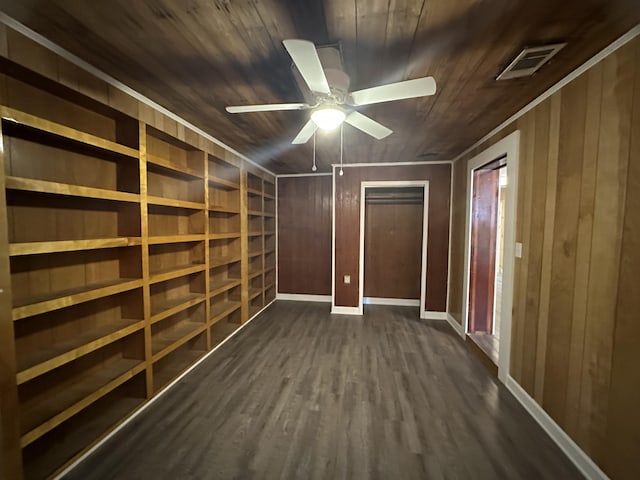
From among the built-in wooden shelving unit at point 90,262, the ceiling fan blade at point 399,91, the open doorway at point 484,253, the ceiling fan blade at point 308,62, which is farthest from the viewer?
the open doorway at point 484,253

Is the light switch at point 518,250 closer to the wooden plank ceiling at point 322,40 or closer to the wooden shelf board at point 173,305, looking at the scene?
the wooden plank ceiling at point 322,40

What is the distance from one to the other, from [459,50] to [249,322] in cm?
369

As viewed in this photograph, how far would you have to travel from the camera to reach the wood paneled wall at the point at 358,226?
3.96 metres

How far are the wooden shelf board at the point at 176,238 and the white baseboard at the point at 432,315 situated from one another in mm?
3332

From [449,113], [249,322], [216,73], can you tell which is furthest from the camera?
[249,322]

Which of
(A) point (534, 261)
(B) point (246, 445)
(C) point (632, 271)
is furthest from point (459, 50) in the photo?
(B) point (246, 445)

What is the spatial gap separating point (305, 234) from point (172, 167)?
9.66 feet

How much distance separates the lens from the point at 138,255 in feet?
6.29

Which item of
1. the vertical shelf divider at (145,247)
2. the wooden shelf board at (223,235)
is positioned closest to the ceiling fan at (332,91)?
the vertical shelf divider at (145,247)

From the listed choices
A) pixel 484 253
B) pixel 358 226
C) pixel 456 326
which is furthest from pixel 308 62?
pixel 456 326

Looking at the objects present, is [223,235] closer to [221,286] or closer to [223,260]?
[223,260]

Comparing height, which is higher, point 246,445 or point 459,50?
point 459,50

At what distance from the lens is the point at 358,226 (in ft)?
13.6

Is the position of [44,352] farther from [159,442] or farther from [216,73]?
[216,73]
